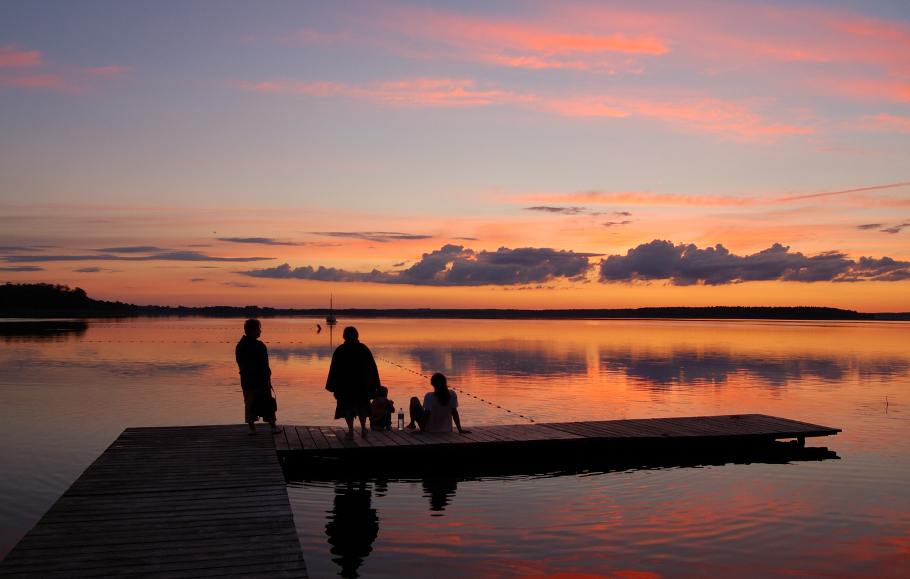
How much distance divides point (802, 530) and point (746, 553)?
5.13ft

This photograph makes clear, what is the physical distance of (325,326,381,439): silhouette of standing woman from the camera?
1230cm

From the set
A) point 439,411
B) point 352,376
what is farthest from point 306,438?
point 439,411

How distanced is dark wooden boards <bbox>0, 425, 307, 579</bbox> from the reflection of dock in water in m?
1.77

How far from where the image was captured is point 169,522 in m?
7.53

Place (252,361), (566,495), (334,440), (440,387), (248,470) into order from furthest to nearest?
(440,387)
(334,440)
(252,361)
(566,495)
(248,470)

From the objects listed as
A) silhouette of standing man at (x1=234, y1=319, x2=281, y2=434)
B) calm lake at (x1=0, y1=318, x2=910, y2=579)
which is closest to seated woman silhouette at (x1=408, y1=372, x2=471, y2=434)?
calm lake at (x1=0, y1=318, x2=910, y2=579)

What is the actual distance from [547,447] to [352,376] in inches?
166

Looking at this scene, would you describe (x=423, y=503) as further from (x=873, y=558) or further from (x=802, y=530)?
(x=873, y=558)

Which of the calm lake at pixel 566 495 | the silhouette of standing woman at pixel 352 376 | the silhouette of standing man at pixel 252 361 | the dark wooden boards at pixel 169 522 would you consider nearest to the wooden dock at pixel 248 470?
the dark wooden boards at pixel 169 522

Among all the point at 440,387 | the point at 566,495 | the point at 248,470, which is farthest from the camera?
the point at 440,387

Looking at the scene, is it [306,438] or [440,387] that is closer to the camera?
[306,438]

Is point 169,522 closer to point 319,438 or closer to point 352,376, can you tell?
point 352,376

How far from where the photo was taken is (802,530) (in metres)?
9.93

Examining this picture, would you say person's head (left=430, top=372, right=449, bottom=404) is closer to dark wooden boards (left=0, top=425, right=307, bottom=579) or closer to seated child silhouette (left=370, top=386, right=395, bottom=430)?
seated child silhouette (left=370, top=386, right=395, bottom=430)
